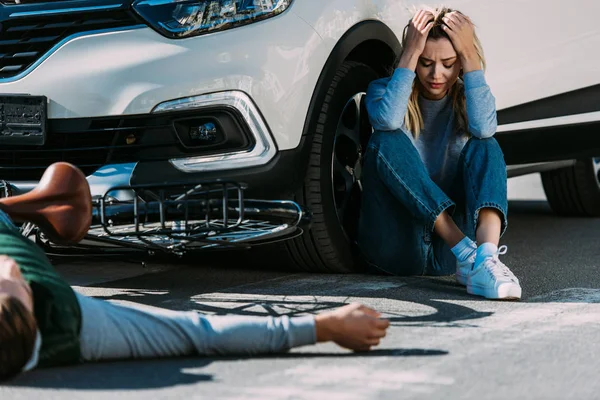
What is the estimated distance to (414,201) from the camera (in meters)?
4.77

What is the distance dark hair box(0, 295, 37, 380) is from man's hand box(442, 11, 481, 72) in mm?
2466

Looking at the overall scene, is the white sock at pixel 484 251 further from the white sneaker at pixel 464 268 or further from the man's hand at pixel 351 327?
the man's hand at pixel 351 327

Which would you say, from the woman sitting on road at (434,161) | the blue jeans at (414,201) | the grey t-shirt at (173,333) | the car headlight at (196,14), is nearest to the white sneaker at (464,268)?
the woman sitting on road at (434,161)

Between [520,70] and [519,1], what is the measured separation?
0.32 meters

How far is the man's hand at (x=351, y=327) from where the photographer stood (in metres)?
3.26

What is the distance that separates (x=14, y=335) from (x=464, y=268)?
221 cm

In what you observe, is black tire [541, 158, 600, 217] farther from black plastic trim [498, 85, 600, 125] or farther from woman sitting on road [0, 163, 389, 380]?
woman sitting on road [0, 163, 389, 380]

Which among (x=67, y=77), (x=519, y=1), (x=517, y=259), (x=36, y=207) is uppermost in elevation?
(x=519, y=1)

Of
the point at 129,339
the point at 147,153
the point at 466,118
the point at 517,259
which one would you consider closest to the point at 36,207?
the point at 129,339

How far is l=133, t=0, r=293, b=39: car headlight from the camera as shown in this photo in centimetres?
438

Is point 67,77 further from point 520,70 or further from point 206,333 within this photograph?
point 520,70

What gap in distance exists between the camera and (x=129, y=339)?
3.22m

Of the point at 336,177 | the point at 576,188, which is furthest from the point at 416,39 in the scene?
the point at 576,188

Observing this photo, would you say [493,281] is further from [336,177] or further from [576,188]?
[576,188]
